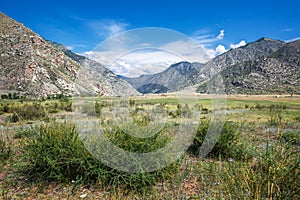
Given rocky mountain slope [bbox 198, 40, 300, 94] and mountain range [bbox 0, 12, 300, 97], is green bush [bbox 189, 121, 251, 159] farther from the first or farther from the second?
rocky mountain slope [bbox 198, 40, 300, 94]

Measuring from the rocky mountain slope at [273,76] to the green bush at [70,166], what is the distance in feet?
317

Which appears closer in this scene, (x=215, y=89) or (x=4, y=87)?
(x=215, y=89)

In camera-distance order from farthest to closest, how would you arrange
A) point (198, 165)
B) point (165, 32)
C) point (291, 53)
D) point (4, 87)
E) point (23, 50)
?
point (291, 53) → point (23, 50) → point (4, 87) → point (198, 165) → point (165, 32)

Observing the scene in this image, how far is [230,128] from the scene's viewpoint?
681 cm

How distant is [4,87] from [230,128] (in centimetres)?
7171

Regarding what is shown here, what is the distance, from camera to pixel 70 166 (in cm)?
476

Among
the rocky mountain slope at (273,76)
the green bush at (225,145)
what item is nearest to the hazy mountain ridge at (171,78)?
the green bush at (225,145)

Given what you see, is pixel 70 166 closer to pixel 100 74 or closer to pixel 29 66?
pixel 100 74

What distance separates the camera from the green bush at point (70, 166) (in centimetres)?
446

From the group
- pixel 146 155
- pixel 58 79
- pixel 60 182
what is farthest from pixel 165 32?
pixel 58 79

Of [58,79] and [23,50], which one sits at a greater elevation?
[23,50]

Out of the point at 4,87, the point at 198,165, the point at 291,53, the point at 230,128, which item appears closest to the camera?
the point at 198,165

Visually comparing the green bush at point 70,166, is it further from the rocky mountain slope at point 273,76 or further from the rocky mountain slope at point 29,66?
the rocky mountain slope at point 273,76

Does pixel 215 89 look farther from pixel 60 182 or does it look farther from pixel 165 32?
pixel 60 182
